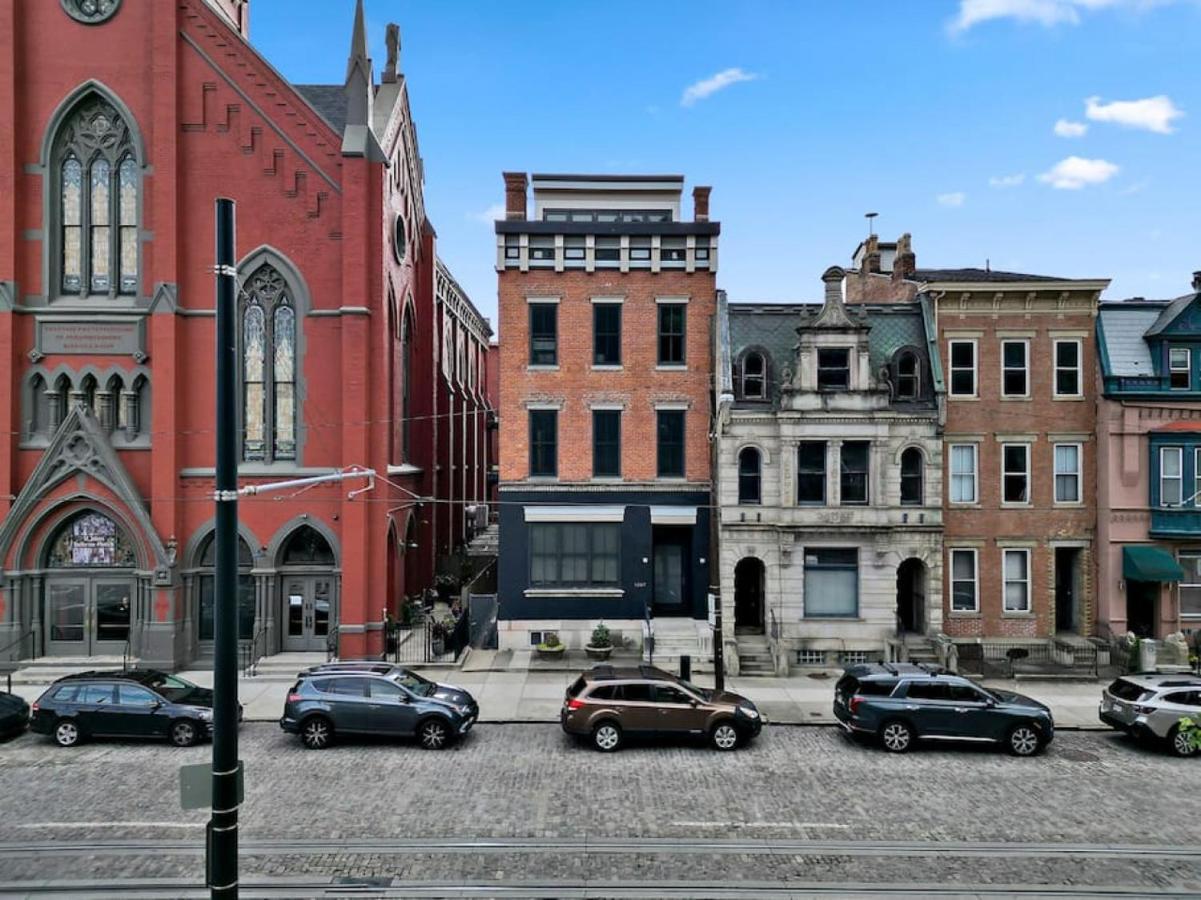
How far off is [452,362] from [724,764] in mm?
27442

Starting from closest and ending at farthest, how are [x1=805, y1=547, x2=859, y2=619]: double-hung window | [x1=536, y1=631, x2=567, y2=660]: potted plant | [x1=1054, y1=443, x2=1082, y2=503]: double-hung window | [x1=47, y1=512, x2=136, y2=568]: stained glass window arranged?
[x1=47, y1=512, x2=136, y2=568]: stained glass window → [x1=536, y1=631, x2=567, y2=660]: potted plant → [x1=805, y1=547, x2=859, y2=619]: double-hung window → [x1=1054, y1=443, x2=1082, y2=503]: double-hung window

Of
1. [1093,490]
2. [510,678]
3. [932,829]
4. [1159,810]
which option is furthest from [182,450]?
[1093,490]

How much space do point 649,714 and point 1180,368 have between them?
Answer: 20.4 m

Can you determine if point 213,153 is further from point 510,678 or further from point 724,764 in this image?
point 724,764

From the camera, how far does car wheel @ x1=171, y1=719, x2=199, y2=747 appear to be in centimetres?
1669

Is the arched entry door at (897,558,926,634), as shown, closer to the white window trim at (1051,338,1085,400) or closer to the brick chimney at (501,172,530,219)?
the white window trim at (1051,338,1085,400)

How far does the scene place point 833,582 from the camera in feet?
79.6

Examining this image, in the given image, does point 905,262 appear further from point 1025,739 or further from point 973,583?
point 1025,739

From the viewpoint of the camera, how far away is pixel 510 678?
2231 centimetres

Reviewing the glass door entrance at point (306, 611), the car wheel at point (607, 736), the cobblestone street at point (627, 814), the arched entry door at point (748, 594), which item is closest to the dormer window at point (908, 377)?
the arched entry door at point (748, 594)

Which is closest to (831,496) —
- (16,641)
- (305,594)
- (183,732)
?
(305,594)

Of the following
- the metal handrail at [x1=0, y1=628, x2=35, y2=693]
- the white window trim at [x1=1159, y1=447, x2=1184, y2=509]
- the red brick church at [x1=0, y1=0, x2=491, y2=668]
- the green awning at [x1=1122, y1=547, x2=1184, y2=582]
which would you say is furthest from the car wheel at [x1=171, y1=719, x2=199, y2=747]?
the white window trim at [x1=1159, y1=447, x2=1184, y2=509]

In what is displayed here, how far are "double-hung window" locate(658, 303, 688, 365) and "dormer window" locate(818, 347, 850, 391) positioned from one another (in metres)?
4.34

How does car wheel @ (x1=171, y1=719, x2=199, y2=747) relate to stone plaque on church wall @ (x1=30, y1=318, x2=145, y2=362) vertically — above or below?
below
